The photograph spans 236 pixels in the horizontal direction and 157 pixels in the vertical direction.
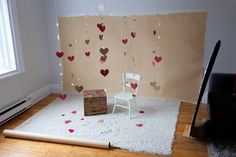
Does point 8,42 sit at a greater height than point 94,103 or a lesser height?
greater

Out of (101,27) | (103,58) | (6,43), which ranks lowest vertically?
(103,58)

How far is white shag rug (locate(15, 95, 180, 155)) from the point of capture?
2.36 m

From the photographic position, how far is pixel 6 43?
3086 millimetres

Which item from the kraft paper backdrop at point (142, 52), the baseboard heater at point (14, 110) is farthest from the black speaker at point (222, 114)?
the baseboard heater at point (14, 110)

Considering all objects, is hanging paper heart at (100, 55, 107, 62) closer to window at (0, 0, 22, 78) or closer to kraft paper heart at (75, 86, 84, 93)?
kraft paper heart at (75, 86, 84, 93)

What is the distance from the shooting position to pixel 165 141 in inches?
92.7

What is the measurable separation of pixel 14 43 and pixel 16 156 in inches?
64.8

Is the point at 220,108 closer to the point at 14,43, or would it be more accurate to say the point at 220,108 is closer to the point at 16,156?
the point at 16,156

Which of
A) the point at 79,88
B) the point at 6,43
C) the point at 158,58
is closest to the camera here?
the point at 6,43

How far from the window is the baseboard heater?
1.43 ft

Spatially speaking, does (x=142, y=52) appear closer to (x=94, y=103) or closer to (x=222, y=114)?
(x=94, y=103)

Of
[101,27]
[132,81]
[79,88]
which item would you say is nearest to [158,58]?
[132,81]

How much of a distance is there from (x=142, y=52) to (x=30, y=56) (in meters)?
1.78

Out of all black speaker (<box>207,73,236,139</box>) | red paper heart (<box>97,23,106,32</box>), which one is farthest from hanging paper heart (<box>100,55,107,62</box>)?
black speaker (<box>207,73,236,139</box>)
